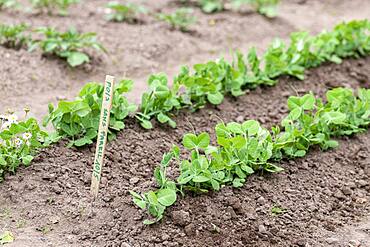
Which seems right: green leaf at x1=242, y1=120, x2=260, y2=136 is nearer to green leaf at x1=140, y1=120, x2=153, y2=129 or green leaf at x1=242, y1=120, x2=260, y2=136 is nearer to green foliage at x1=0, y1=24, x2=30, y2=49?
green leaf at x1=140, y1=120, x2=153, y2=129

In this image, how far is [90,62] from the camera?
528 cm

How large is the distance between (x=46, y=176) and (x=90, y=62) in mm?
1916

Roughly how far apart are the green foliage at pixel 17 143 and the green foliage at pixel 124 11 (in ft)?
8.56

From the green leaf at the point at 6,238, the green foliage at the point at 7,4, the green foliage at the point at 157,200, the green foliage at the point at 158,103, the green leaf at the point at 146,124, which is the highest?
the green foliage at the point at 7,4

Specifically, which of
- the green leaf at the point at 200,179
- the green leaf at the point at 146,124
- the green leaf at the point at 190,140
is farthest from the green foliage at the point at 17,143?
the green leaf at the point at 200,179

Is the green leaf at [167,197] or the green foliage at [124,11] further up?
the green foliage at [124,11]

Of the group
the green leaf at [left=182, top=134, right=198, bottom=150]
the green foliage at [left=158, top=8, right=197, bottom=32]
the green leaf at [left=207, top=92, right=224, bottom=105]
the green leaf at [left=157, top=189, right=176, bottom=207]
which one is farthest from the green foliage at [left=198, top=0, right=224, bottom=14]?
the green leaf at [left=157, top=189, right=176, bottom=207]

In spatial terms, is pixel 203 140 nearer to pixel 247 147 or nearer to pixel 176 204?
pixel 247 147

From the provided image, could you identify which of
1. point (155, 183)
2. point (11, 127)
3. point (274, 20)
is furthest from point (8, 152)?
point (274, 20)

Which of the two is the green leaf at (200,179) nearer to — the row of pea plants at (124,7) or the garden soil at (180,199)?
the garden soil at (180,199)

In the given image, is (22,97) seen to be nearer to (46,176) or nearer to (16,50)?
(16,50)

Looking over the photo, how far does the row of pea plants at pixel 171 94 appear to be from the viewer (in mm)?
3572

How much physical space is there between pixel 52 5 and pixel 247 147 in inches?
127

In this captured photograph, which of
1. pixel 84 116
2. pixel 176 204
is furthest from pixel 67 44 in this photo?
pixel 176 204
